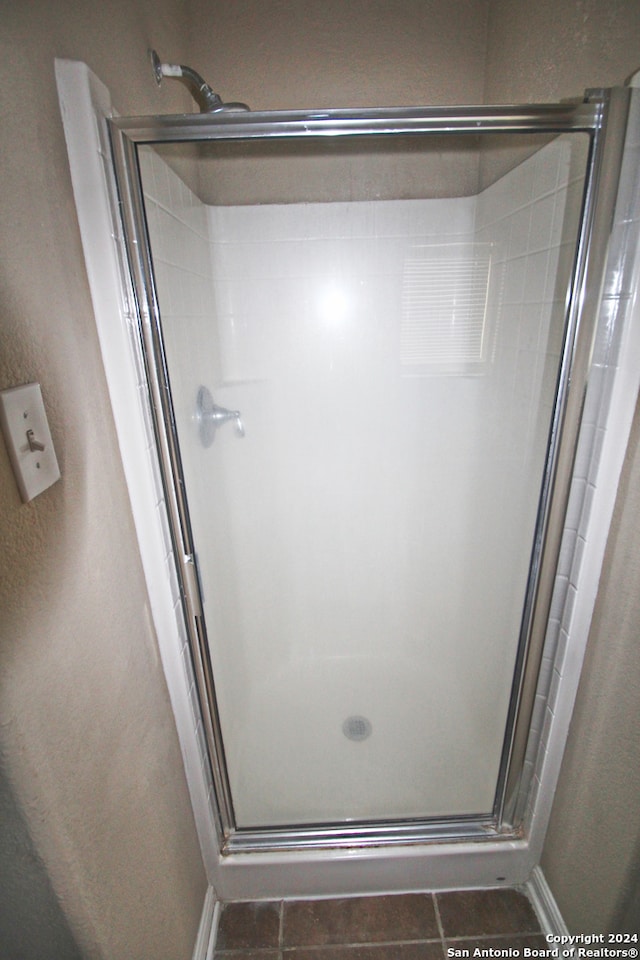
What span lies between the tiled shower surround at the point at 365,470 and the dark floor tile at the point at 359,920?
7.5 inches

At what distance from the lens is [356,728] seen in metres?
1.36

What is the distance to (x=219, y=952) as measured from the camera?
3.21ft

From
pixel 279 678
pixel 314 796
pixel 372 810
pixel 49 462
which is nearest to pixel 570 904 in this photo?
pixel 372 810

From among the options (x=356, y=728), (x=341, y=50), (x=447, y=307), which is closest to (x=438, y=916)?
(x=356, y=728)

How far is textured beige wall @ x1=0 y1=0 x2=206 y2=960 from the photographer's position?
0.44m

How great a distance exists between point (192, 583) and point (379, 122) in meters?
0.86

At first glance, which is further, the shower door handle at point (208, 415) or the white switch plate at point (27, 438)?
the shower door handle at point (208, 415)

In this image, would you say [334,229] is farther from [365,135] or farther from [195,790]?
[195,790]

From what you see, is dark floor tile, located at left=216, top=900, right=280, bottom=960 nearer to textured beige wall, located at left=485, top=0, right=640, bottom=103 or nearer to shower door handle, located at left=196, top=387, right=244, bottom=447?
shower door handle, located at left=196, top=387, right=244, bottom=447

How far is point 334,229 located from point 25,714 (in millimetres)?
1336

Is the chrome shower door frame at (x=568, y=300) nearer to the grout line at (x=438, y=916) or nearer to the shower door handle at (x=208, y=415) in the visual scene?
the shower door handle at (x=208, y=415)

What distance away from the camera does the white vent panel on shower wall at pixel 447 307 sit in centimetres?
123

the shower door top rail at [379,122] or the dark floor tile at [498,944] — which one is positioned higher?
the shower door top rail at [379,122]

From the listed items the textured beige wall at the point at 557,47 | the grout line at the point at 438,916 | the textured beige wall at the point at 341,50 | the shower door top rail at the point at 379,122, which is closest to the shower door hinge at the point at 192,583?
the shower door top rail at the point at 379,122
